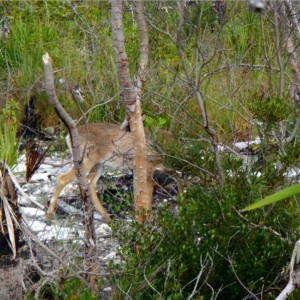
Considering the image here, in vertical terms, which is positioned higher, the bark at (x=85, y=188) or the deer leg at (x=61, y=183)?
the bark at (x=85, y=188)

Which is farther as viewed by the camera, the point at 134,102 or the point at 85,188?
the point at 134,102

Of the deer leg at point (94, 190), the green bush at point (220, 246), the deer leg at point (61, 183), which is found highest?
the green bush at point (220, 246)

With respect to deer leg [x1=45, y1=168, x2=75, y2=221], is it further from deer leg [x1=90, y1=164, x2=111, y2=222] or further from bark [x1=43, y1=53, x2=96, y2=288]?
bark [x1=43, y1=53, x2=96, y2=288]

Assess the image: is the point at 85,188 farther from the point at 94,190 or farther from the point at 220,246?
the point at 94,190

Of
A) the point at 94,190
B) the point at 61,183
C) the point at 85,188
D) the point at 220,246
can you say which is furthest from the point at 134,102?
the point at 94,190

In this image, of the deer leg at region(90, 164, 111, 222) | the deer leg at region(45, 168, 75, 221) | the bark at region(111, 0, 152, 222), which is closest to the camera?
the bark at region(111, 0, 152, 222)

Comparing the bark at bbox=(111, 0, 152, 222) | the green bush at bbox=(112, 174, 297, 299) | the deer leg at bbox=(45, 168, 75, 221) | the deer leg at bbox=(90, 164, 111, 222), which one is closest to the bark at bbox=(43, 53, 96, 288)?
the green bush at bbox=(112, 174, 297, 299)

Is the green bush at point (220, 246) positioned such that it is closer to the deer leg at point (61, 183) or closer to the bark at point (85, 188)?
the bark at point (85, 188)

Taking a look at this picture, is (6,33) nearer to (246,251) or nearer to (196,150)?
(196,150)

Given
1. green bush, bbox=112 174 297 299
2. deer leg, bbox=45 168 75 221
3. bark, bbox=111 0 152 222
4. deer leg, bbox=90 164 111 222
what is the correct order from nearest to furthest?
green bush, bbox=112 174 297 299 → bark, bbox=111 0 152 222 → deer leg, bbox=90 164 111 222 → deer leg, bbox=45 168 75 221

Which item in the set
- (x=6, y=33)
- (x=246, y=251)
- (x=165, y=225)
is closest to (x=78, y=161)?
(x=165, y=225)

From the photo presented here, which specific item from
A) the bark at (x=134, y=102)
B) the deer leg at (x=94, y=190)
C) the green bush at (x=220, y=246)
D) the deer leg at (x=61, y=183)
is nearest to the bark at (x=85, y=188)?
the green bush at (x=220, y=246)

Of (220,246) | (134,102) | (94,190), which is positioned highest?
(134,102)

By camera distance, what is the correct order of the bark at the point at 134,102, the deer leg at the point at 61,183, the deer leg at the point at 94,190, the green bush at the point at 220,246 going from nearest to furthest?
the green bush at the point at 220,246, the bark at the point at 134,102, the deer leg at the point at 94,190, the deer leg at the point at 61,183
